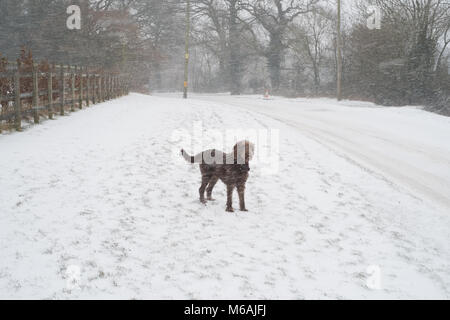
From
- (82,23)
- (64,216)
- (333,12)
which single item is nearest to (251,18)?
(333,12)

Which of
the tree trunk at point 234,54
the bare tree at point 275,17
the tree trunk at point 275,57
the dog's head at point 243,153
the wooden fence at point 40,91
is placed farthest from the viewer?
the tree trunk at point 234,54

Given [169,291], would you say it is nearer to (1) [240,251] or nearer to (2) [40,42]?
(1) [240,251]

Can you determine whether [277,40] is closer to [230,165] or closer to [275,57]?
[275,57]

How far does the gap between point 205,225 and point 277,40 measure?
3650 centimetres

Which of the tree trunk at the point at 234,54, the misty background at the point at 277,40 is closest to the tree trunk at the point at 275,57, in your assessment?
the misty background at the point at 277,40

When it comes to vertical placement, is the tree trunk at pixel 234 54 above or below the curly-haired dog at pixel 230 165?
above

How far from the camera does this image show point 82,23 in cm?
3191

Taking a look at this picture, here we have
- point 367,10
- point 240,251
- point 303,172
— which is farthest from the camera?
point 367,10

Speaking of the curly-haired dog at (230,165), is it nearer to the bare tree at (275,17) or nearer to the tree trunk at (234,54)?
the bare tree at (275,17)

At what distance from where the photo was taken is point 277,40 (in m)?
38.5

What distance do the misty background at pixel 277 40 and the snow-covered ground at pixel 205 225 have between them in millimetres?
16578

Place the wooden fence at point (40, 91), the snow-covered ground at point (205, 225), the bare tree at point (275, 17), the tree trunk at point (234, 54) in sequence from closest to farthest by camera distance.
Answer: the snow-covered ground at point (205, 225), the wooden fence at point (40, 91), the bare tree at point (275, 17), the tree trunk at point (234, 54)

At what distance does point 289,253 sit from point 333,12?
36.8 meters

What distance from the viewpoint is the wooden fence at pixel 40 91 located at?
930cm
